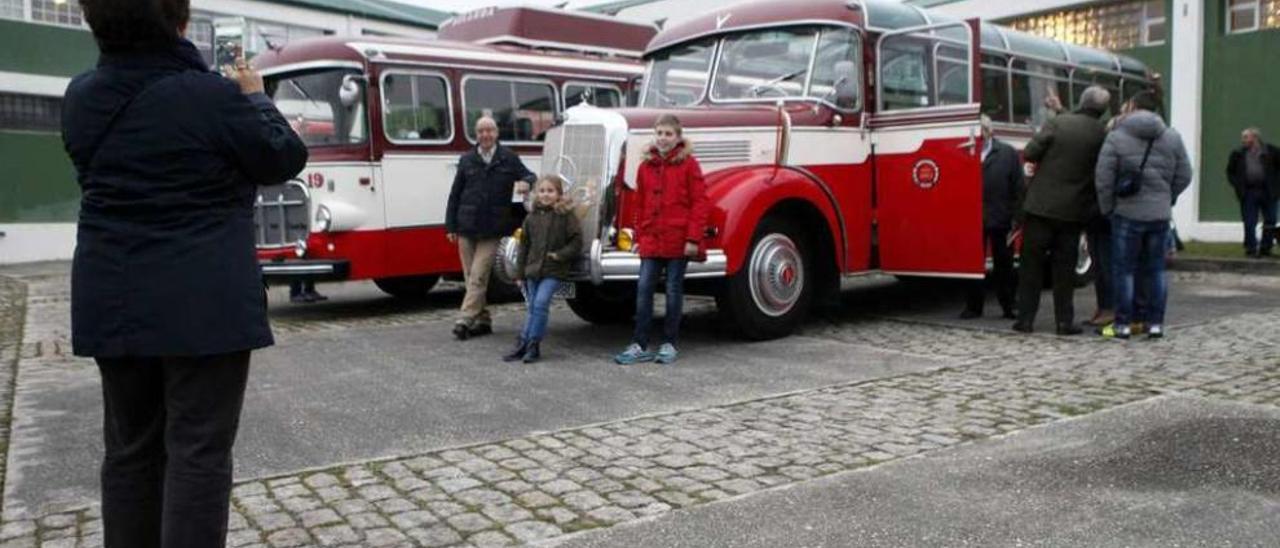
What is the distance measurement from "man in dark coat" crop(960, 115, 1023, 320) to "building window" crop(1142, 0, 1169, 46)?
1143 centimetres

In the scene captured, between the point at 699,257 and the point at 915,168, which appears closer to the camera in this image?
the point at 699,257

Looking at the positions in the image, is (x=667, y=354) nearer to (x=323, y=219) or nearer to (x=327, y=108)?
(x=323, y=219)

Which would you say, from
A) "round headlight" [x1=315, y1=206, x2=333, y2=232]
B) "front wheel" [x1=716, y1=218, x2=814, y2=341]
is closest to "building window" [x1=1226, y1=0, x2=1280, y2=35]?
"front wheel" [x1=716, y1=218, x2=814, y2=341]

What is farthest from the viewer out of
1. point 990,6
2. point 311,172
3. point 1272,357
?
point 990,6

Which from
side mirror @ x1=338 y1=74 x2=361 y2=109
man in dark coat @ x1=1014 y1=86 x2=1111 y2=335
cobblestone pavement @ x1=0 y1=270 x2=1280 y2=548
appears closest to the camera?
cobblestone pavement @ x1=0 y1=270 x2=1280 y2=548

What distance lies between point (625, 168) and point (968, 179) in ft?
9.13

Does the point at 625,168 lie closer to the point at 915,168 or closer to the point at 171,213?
the point at 915,168

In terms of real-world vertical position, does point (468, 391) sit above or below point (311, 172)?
below

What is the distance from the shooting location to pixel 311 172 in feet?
34.9

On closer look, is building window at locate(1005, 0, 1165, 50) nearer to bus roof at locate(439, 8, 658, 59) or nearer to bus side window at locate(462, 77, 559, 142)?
bus roof at locate(439, 8, 658, 59)

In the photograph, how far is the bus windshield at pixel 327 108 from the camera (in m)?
10.7

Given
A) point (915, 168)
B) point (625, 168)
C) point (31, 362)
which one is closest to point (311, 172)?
point (31, 362)

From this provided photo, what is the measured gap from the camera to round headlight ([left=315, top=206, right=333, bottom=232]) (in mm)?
10484

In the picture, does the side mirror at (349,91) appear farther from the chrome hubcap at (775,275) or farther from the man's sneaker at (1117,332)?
the man's sneaker at (1117,332)
